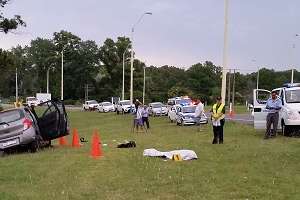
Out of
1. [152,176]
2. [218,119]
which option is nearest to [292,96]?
[218,119]

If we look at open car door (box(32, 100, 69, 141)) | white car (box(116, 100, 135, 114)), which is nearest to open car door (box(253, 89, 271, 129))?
open car door (box(32, 100, 69, 141))

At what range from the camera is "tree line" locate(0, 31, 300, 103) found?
12750 cm

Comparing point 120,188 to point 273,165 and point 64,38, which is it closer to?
point 273,165

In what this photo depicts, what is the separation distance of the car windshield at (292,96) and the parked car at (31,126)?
332 inches

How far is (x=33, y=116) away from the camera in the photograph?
19.3 metres

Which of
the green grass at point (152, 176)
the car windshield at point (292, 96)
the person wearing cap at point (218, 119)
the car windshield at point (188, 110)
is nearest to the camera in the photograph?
the green grass at point (152, 176)

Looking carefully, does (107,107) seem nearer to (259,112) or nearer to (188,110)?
(188,110)

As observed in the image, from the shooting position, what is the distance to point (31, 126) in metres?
18.5

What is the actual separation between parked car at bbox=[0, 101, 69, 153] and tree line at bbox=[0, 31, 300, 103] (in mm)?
97664

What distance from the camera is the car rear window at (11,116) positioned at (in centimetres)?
1852

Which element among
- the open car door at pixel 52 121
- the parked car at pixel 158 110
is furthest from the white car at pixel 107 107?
the open car door at pixel 52 121

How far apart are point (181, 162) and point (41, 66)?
13756 cm

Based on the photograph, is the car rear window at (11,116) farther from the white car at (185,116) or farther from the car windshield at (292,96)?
the white car at (185,116)

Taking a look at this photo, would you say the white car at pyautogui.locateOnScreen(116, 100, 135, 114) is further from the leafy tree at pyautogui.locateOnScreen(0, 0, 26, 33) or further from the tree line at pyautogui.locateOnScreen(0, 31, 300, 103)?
the tree line at pyautogui.locateOnScreen(0, 31, 300, 103)
